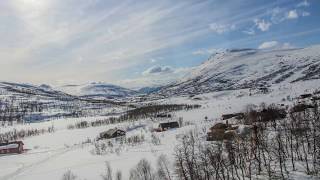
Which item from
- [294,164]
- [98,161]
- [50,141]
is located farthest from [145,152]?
[50,141]

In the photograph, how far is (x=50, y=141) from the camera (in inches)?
5984

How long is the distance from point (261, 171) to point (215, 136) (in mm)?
33963

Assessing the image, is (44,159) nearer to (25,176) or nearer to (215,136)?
(25,176)

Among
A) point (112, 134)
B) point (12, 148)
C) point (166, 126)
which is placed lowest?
point (12, 148)

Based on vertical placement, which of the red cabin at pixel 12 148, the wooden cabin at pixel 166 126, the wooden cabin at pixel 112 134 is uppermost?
the wooden cabin at pixel 166 126

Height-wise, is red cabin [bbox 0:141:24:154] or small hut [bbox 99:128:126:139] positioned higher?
small hut [bbox 99:128:126:139]

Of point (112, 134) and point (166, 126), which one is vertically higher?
point (166, 126)

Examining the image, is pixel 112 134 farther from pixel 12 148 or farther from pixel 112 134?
pixel 12 148

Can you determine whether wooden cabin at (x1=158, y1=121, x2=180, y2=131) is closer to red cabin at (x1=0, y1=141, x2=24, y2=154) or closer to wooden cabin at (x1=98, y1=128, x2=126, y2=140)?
wooden cabin at (x1=98, y1=128, x2=126, y2=140)

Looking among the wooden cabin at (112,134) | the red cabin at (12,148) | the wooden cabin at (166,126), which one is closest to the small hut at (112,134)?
the wooden cabin at (112,134)

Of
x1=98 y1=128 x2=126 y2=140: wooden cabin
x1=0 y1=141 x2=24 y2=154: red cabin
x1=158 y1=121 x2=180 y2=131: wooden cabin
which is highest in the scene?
x1=158 y1=121 x2=180 y2=131: wooden cabin

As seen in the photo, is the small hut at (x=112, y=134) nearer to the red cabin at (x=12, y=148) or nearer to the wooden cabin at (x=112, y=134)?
the wooden cabin at (x=112, y=134)

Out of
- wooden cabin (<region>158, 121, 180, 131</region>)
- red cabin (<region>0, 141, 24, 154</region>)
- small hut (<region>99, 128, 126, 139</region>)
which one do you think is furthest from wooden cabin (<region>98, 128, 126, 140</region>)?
red cabin (<region>0, 141, 24, 154</region>)

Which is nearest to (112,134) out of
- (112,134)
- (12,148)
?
Answer: (112,134)
